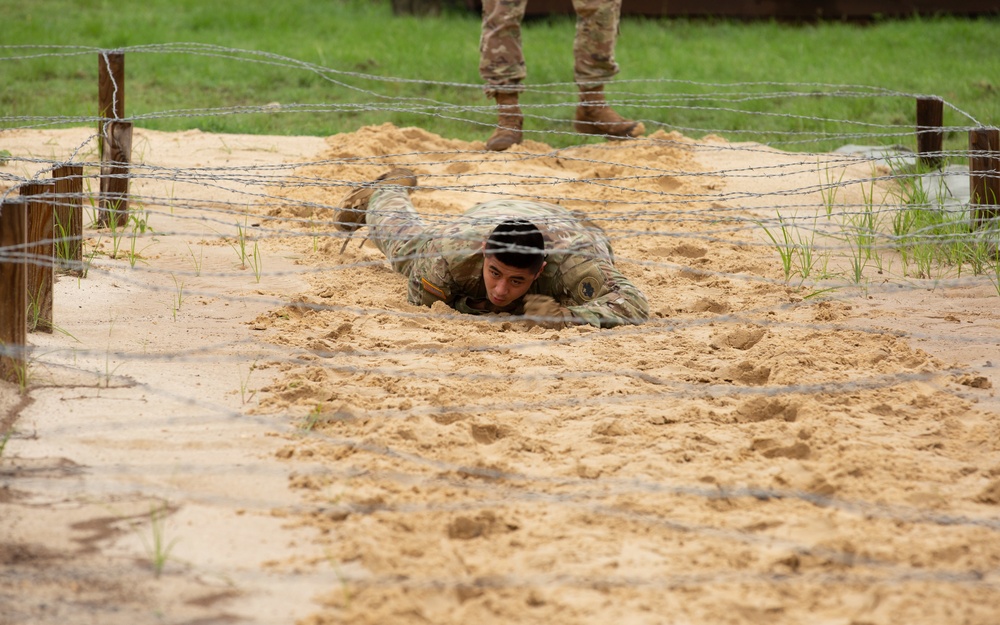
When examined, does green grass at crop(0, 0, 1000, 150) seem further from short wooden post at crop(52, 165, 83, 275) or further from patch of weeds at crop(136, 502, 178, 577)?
patch of weeds at crop(136, 502, 178, 577)

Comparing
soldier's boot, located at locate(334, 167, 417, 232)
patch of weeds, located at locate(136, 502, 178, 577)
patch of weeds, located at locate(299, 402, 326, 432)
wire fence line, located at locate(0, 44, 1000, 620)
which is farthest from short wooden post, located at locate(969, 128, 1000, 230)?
patch of weeds, located at locate(136, 502, 178, 577)

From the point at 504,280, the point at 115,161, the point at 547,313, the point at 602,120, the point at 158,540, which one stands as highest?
the point at 602,120

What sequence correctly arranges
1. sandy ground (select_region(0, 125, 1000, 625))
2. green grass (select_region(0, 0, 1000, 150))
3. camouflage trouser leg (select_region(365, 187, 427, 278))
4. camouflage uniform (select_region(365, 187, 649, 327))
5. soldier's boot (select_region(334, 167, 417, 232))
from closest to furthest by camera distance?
1. sandy ground (select_region(0, 125, 1000, 625))
2. camouflage uniform (select_region(365, 187, 649, 327))
3. camouflage trouser leg (select_region(365, 187, 427, 278))
4. soldier's boot (select_region(334, 167, 417, 232))
5. green grass (select_region(0, 0, 1000, 150))

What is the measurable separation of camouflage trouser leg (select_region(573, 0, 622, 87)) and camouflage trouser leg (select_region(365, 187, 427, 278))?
2.04 metres

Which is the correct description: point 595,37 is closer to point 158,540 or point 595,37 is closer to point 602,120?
point 602,120

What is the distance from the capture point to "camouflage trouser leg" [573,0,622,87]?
657 cm

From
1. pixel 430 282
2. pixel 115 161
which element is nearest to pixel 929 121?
pixel 430 282

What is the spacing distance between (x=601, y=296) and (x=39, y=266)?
195 cm

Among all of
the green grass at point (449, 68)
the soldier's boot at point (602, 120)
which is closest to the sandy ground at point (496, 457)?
the soldier's boot at point (602, 120)

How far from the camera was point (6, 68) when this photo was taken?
27.8ft

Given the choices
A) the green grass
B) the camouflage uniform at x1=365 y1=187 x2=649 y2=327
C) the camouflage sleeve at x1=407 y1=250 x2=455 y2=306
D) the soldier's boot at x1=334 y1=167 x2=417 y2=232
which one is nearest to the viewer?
the camouflage uniform at x1=365 y1=187 x2=649 y2=327

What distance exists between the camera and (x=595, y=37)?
6.59 m

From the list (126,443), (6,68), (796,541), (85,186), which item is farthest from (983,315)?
(6,68)

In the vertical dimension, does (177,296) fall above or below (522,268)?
below
